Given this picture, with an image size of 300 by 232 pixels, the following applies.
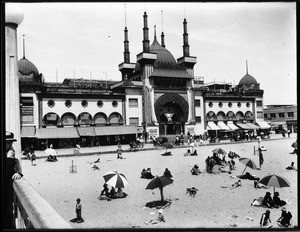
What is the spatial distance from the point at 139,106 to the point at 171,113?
240 inches

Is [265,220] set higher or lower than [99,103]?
lower

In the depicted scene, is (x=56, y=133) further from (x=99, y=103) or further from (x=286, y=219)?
(x=286, y=219)

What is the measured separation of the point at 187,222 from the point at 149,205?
2336 mm

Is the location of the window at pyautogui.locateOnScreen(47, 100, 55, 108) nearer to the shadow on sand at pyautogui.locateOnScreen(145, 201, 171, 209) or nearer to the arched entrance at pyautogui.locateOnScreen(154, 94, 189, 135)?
the arched entrance at pyautogui.locateOnScreen(154, 94, 189, 135)

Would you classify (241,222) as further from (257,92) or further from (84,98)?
(257,92)

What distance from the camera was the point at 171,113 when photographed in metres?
49.3

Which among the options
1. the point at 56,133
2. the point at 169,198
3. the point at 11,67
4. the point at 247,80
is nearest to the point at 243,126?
the point at 247,80

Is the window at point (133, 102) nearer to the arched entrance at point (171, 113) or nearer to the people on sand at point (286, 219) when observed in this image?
the arched entrance at point (171, 113)

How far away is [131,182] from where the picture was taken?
55.9 feet

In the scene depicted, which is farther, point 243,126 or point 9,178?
point 243,126

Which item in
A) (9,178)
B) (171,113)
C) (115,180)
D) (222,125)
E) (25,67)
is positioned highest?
(25,67)

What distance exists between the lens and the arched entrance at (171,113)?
47188 mm

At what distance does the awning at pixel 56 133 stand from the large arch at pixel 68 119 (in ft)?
3.32

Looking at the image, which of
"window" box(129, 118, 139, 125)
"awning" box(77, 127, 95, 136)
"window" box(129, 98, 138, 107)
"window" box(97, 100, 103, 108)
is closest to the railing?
"awning" box(77, 127, 95, 136)
